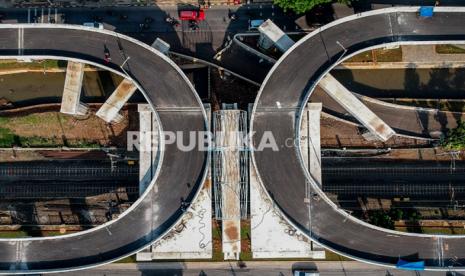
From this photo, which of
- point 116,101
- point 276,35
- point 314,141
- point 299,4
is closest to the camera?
point 314,141

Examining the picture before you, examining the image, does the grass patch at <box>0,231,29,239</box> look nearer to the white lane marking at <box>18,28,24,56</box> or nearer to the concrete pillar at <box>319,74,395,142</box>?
the white lane marking at <box>18,28,24,56</box>

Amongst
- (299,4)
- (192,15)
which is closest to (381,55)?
(299,4)

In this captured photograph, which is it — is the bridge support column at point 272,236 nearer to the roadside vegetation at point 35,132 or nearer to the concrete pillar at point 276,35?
the concrete pillar at point 276,35

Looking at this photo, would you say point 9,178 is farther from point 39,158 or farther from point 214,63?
point 214,63

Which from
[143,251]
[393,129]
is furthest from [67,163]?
[393,129]

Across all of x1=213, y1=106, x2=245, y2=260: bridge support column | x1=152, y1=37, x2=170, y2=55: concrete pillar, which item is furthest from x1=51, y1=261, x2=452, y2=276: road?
x1=152, y1=37, x2=170, y2=55: concrete pillar

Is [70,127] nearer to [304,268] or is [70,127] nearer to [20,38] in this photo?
[20,38]
